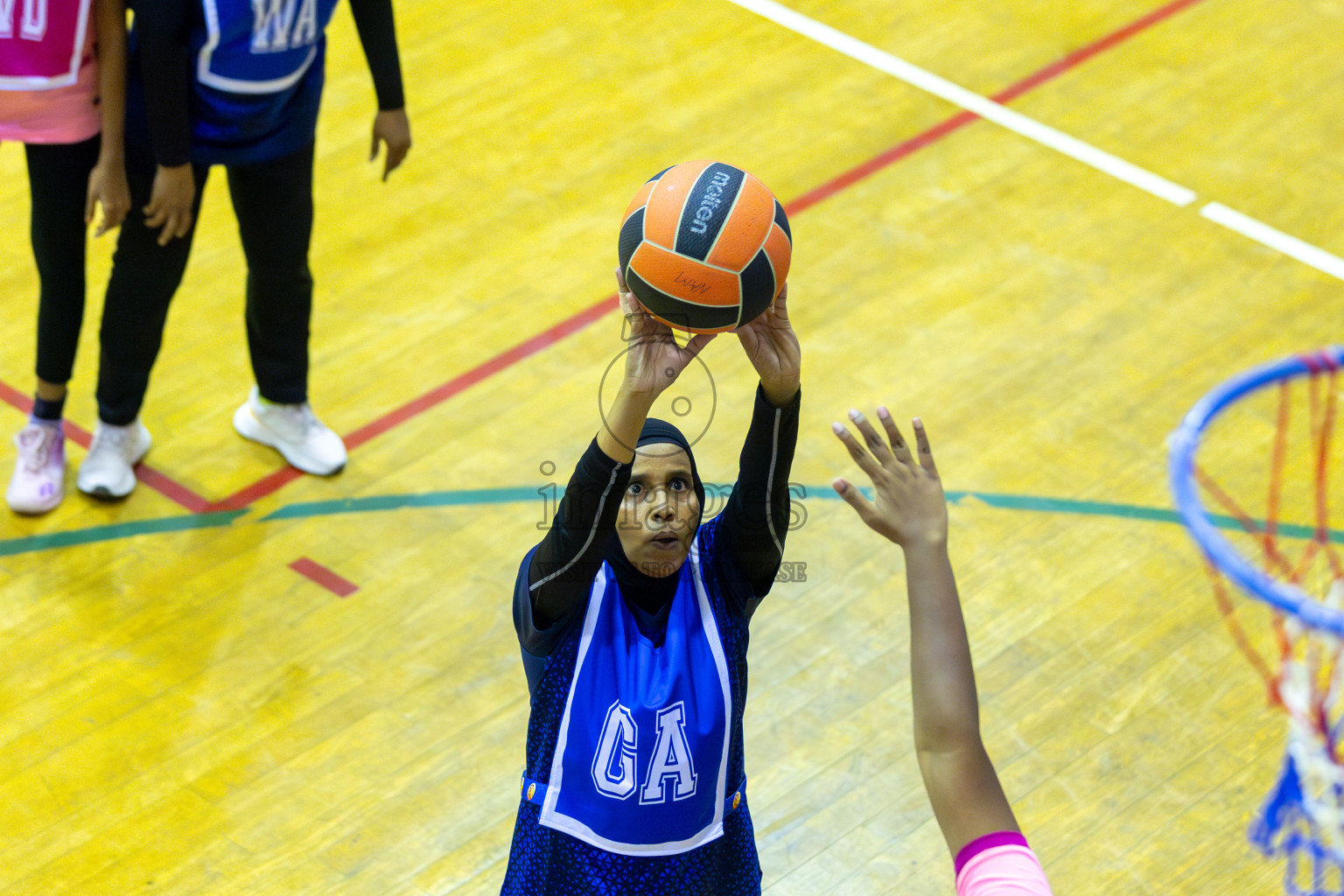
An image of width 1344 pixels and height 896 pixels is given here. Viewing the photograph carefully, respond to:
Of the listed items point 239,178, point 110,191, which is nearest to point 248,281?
point 239,178

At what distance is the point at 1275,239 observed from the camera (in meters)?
5.96

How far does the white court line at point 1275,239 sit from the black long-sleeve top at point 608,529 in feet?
12.3

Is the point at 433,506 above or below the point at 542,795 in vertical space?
below

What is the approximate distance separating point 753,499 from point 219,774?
195 centimetres

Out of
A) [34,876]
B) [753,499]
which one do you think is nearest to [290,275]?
[34,876]

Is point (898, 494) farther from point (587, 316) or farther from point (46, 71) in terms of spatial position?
point (587, 316)

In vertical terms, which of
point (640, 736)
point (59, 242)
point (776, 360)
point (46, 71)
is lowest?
point (59, 242)

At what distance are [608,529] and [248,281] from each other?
2.59m

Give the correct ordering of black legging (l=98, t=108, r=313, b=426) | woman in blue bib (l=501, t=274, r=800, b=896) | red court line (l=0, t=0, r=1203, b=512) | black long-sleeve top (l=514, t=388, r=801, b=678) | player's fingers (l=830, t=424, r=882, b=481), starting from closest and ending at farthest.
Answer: player's fingers (l=830, t=424, r=882, b=481), black long-sleeve top (l=514, t=388, r=801, b=678), woman in blue bib (l=501, t=274, r=800, b=896), black legging (l=98, t=108, r=313, b=426), red court line (l=0, t=0, r=1203, b=512)

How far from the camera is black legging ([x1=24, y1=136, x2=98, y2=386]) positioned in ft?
14.5

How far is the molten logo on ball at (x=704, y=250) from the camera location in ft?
9.72

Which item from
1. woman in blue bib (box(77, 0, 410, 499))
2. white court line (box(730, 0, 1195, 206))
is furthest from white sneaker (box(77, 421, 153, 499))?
white court line (box(730, 0, 1195, 206))

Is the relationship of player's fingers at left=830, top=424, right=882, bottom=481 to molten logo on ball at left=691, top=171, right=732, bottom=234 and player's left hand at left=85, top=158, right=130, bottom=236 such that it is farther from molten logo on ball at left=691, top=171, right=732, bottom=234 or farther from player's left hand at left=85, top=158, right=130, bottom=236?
player's left hand at left=85, top=158, right=130, bottom=236

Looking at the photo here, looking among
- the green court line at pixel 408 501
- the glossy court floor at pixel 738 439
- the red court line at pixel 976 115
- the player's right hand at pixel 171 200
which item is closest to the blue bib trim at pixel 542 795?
the glossy court floor at pixel 738 439
